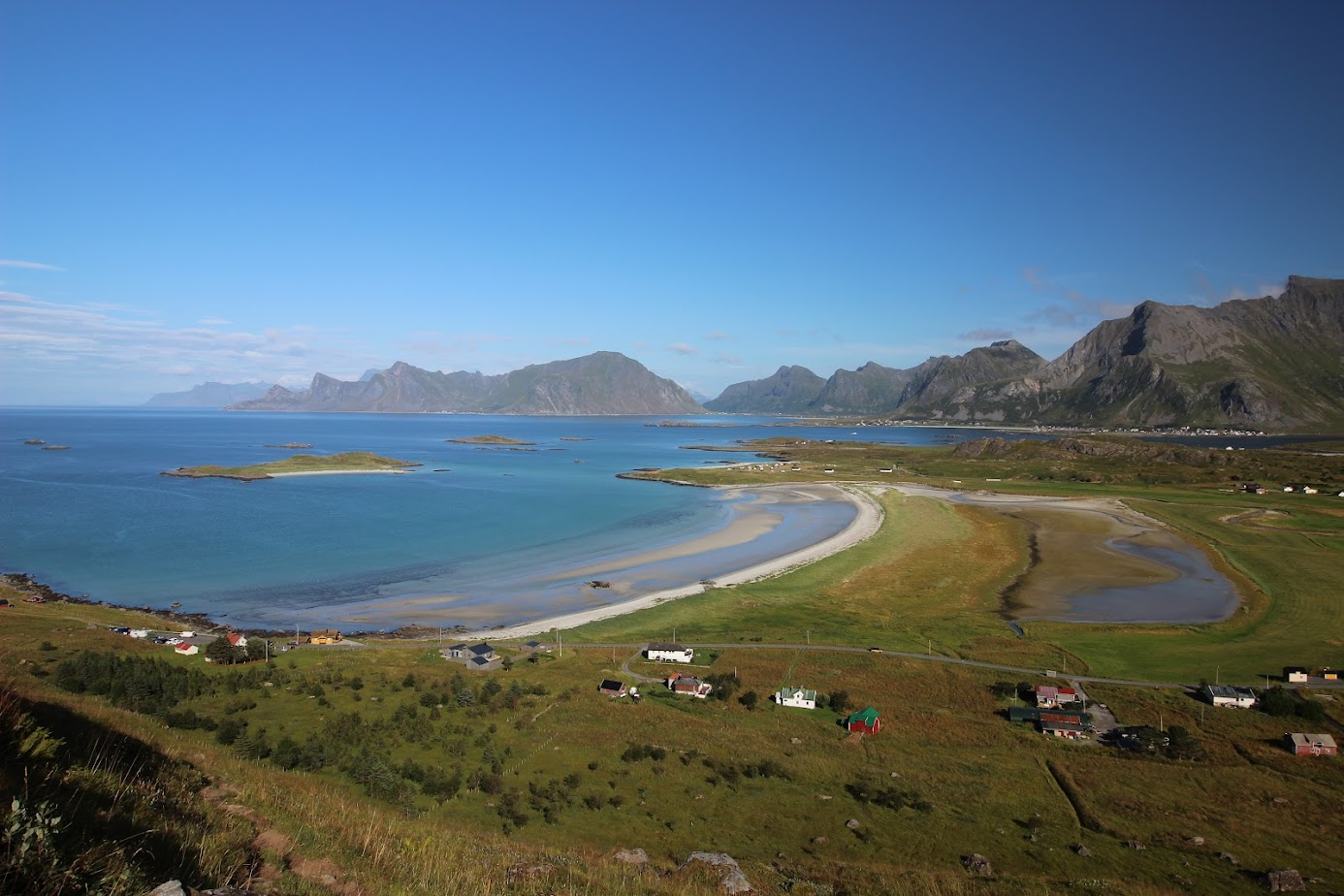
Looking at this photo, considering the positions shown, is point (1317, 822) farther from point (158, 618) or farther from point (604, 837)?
point (158, 618)

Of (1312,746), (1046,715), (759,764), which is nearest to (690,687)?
(759,764)

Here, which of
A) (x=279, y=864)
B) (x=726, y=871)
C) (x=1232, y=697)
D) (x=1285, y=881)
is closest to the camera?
(x=279, y=864)

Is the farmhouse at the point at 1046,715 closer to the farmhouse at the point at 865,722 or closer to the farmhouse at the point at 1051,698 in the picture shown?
the farmhouse at the point at 1051,698

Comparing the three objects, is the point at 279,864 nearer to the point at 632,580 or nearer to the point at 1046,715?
the point at 1046,715

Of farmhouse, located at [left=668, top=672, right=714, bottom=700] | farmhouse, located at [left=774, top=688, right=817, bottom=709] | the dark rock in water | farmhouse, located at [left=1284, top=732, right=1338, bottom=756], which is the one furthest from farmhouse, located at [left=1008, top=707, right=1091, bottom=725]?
farmhouse, located at [left=668, top=672, right=714, bottom=700]

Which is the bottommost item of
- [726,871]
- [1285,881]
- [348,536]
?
[348,536]

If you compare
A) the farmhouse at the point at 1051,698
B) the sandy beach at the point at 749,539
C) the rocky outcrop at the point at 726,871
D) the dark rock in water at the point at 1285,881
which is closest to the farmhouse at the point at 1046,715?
the farmhouse at the point at 1051,698
